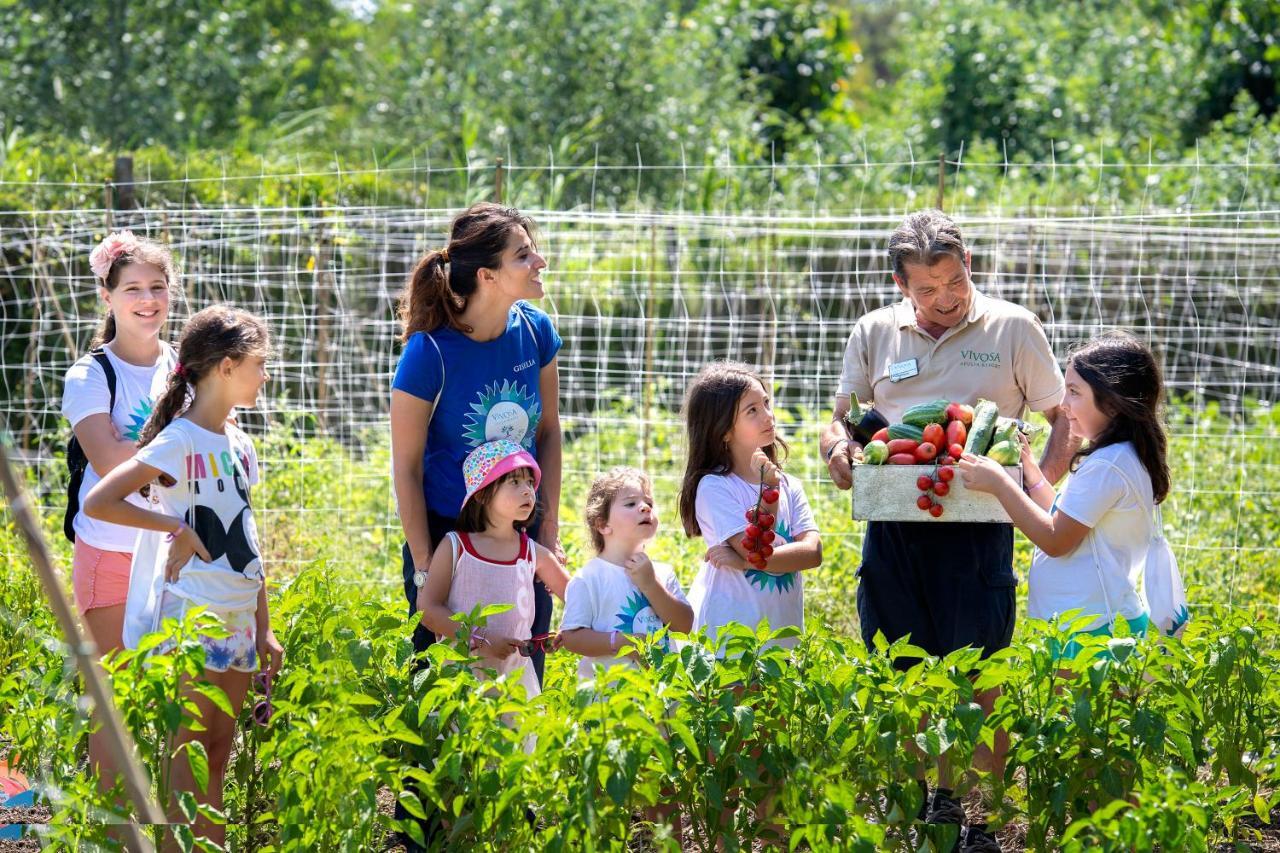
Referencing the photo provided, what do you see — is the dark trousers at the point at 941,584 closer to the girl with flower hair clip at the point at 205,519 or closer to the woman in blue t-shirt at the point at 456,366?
the woman in blue t-shirt at the point at 456,366

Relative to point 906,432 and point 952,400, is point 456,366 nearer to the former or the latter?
point 906,432

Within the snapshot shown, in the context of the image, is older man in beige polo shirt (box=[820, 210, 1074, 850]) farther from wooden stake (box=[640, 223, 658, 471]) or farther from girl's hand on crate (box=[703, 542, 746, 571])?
wooden stake (box=[640, 223, 658, 471])

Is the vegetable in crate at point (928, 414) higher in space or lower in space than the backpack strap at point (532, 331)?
lower

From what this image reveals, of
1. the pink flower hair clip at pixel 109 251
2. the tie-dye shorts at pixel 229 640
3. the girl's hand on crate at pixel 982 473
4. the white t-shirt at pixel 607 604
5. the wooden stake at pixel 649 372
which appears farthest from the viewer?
the wooden stake at pixel 649 372

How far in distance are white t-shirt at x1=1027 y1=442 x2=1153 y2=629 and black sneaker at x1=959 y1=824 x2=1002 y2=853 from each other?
1.95 ft

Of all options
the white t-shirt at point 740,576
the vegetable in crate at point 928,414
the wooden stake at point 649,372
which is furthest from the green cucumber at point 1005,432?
the wooden stake at point 649,372

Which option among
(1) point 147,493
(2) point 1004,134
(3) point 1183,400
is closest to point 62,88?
(2) point 1004,134

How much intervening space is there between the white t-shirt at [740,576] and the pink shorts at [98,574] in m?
1.57

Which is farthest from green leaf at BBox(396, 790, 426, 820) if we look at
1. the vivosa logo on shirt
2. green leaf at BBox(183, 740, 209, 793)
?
the vivosa logo on shirt

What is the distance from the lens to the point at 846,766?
2.89 metres

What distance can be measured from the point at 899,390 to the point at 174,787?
2.13 metres

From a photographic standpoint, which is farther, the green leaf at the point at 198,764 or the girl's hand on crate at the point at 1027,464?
the girl's hand on crate at the point at 1027,464

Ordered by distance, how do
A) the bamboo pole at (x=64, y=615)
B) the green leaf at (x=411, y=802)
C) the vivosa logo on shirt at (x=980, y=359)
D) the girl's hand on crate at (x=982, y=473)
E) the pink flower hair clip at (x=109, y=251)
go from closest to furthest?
the bamboo pole at (x=64, y=615)
the green leaf at (x=411, y=802)
the girl's hand on crate at (x=982, y=473)
the vivosa logo on shirt at (x=980, y=359)
the pink flower hair clip at (x=109, y=251)

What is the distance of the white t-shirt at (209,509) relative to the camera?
10.9ft
